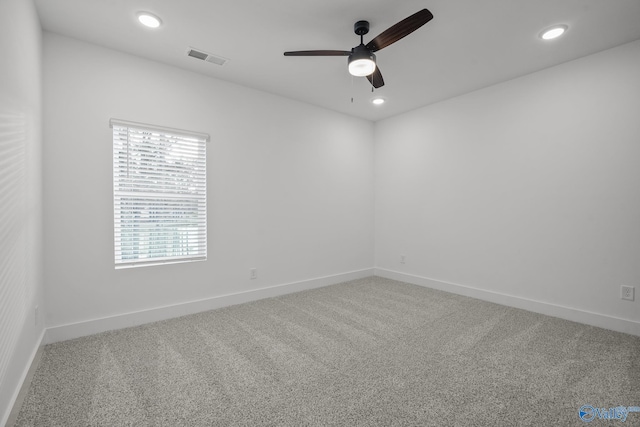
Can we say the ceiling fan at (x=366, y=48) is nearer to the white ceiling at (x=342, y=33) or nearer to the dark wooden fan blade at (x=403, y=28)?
the dark wooden fan blade at (x=403, y=28)

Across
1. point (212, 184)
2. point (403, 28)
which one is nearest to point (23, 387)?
point (212, 184)

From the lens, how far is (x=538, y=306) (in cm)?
337

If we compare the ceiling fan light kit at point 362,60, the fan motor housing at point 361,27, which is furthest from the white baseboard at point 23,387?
the fan motor housing at point 361,27

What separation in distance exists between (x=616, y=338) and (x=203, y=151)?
4.41 m

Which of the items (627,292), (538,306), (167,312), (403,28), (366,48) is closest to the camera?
(403,28)

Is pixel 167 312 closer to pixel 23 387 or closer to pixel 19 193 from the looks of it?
pixel 23 387

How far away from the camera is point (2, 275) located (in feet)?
4.90

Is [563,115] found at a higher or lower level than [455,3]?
lower

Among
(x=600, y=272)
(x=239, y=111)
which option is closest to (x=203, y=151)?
(x=239, y=111)

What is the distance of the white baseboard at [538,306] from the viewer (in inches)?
112

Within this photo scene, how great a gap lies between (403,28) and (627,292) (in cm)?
317

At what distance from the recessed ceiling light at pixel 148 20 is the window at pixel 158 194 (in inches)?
35.7

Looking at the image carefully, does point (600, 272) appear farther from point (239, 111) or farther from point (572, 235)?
point (239, 111)

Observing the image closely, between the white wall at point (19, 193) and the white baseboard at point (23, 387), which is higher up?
the white wall at point (19, 193)
